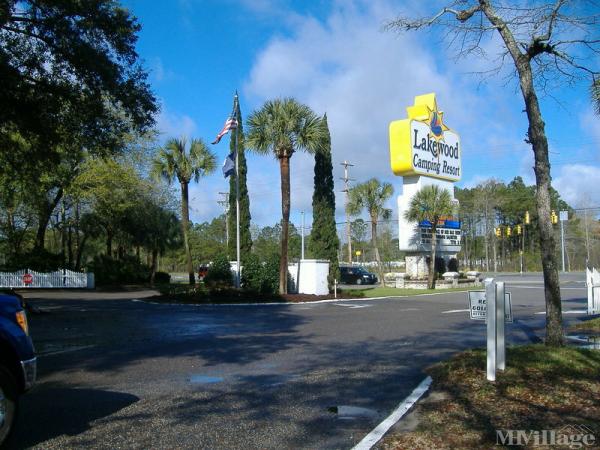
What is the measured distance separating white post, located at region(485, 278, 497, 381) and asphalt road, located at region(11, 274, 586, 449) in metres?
1.16

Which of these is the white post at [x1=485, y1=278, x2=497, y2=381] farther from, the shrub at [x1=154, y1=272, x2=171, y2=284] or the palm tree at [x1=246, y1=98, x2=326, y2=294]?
the shrub at [x1=154, y1=272, x2=171, y2=284]

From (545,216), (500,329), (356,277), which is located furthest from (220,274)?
(500,329)

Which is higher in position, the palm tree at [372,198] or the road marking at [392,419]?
the palm tree at [372,198]

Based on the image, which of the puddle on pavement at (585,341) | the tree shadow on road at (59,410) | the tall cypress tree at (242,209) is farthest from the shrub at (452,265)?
the tree shadow on road at (59,410)

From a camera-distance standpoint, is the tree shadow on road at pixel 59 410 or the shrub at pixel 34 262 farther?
the shrub at pixel 34 262

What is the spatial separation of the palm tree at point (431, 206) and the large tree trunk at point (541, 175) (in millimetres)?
23547

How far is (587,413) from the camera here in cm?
591

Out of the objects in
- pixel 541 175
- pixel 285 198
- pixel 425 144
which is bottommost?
pixel 541 175

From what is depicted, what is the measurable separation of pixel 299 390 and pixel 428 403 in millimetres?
1717

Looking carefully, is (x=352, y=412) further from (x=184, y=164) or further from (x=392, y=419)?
(x=184, y=164)

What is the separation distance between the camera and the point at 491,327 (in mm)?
7562

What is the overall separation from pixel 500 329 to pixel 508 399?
4.48 ft

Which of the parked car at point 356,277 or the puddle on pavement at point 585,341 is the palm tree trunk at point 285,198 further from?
the parked car at point 356,277

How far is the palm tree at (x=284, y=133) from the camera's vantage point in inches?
1000
